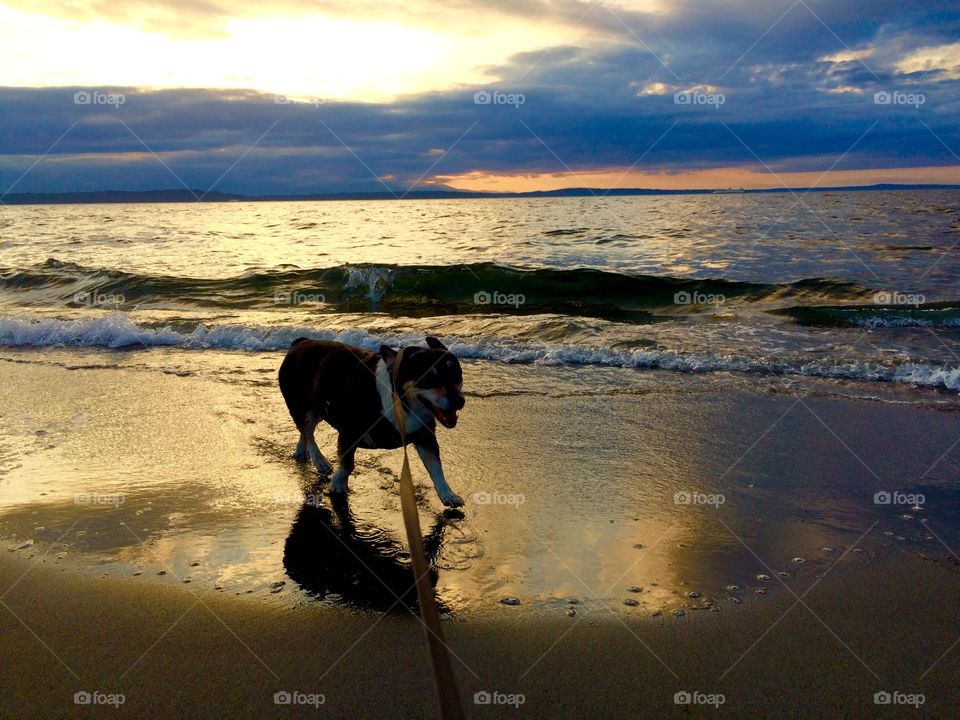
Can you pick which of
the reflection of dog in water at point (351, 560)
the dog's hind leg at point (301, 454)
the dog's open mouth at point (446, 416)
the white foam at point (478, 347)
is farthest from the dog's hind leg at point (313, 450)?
the white foam at point (478, 347)

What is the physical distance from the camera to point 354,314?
17.2 m

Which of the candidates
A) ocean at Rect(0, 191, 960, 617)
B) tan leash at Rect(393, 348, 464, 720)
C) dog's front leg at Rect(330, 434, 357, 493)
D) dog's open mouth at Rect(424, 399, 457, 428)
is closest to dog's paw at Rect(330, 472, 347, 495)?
dog's front leg at Rect(330, 434, 357, 493)

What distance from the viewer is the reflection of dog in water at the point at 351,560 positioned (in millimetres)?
4004

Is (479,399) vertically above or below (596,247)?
below

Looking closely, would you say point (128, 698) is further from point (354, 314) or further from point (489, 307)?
point (489, 307)

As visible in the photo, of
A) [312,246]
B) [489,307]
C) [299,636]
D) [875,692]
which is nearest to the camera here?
[875,692]

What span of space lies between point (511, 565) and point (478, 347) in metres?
7.31

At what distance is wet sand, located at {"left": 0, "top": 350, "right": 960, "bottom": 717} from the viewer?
3197mm

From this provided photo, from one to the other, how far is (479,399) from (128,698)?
18.3ft

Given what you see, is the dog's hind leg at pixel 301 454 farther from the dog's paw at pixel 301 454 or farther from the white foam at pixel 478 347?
the white foam at pixel 478 347

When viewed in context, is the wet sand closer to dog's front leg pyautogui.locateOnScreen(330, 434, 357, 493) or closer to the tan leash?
dog's front leg pyautogui.locateOnScreen(330, 434, 357, 493)

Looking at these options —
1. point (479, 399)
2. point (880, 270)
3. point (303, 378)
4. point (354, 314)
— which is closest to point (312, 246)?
point (354, 314)

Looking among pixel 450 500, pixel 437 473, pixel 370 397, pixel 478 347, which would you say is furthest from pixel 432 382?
pixel 478 347

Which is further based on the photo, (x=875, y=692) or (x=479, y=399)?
(x=479, y=399)
